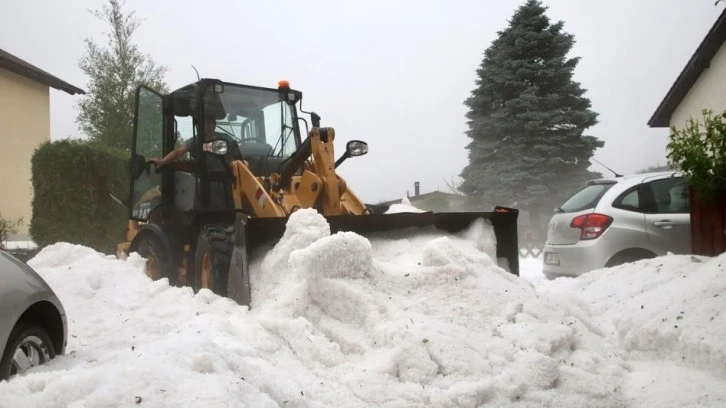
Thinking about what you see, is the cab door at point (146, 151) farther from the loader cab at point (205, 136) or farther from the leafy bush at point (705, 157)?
the leafy bush at point (705, 157)

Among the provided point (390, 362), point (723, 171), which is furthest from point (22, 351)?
point (723, 171)

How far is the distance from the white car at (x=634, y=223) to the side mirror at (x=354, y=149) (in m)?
2.84

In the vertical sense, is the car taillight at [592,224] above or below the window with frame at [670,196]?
below

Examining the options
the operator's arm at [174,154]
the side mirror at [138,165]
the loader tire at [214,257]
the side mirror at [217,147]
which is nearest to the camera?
the loader tire at [214,257]

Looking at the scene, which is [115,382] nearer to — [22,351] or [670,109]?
[22,351]

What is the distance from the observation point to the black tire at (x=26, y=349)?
3.00 m

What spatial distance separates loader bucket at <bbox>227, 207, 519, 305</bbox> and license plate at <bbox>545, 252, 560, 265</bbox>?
4.52ft

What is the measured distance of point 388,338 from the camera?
158 inches

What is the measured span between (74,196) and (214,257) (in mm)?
8979

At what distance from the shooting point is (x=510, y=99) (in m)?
22.8

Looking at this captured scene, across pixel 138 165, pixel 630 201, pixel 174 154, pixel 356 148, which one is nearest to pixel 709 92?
pixel 630 201

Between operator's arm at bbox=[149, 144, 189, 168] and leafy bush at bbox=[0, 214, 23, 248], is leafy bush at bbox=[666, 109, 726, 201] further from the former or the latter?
leafy bush at bbox=[0, 214, 23, 248]

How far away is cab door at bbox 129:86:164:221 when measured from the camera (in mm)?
8070

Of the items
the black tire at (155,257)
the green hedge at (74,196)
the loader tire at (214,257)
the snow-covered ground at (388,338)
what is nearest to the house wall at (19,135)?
the green hedge at (74,196)
